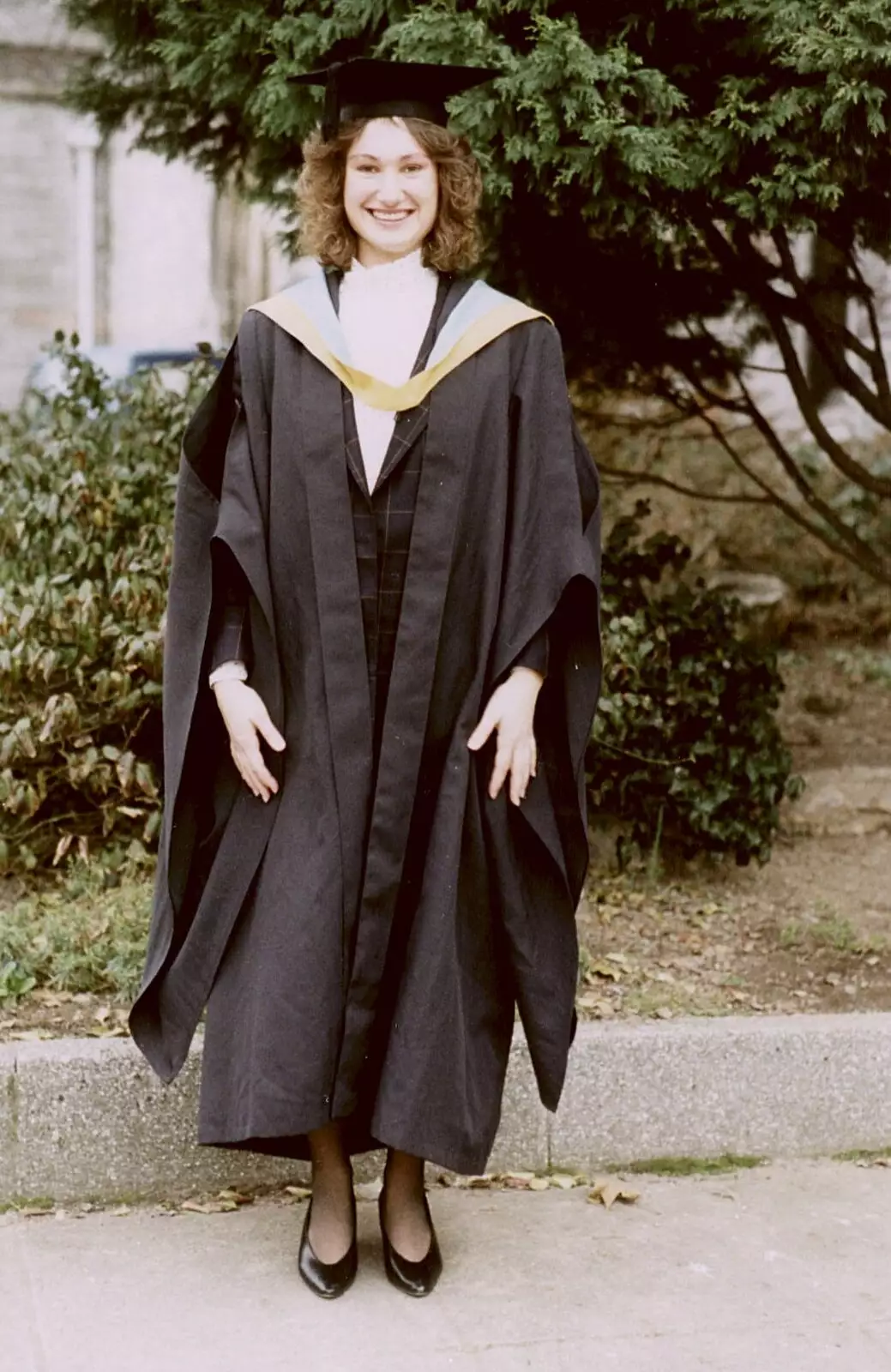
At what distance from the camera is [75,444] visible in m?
4.96

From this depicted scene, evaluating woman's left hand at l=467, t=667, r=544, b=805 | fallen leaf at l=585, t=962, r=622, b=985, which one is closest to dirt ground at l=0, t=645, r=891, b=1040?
fallen leaf at l=585, t=962, r=622, b=985

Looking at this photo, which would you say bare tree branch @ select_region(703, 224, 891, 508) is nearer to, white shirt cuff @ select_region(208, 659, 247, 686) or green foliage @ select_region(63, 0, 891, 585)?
green foliage @ select_region(63, 0, 891, 585)

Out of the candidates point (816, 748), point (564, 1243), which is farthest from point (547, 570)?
point (816, 748)

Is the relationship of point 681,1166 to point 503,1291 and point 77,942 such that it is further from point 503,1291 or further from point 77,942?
point 77,942

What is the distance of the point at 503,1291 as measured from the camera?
10.0ft

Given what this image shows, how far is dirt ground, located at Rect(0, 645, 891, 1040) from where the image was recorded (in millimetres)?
3871

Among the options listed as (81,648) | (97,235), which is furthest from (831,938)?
(97,235)

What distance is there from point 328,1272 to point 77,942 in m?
1.16

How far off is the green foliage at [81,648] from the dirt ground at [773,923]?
1.25 m

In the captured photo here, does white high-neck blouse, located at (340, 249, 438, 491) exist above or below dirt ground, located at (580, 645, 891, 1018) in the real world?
above

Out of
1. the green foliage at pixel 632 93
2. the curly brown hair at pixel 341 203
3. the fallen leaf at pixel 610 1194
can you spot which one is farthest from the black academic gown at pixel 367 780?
the green foliage at pixel 632 93

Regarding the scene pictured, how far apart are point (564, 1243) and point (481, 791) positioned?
0.91 meters

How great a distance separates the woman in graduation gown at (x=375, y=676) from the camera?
2889 millimetres

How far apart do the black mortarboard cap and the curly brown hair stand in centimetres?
5
